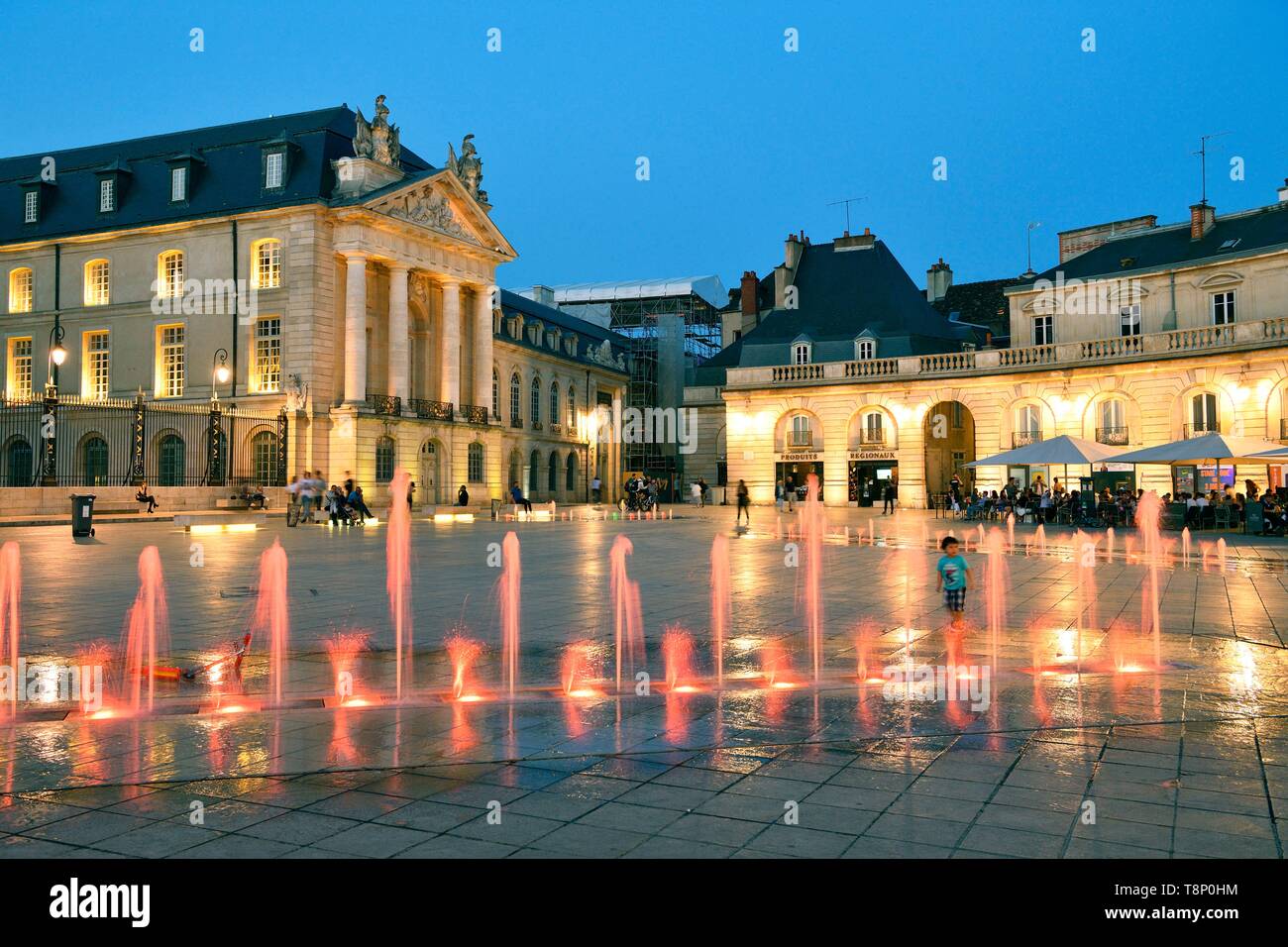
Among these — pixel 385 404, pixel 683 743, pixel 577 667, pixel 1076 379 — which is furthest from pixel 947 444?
pixel 683 743

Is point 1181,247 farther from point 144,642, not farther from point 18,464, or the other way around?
point 18,464

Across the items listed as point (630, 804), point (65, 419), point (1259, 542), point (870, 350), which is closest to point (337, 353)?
point (65, 419)

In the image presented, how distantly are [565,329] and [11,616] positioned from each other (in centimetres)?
5794

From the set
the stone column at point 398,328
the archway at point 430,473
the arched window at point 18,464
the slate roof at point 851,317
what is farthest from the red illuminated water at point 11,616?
the slate roof at point 851,317

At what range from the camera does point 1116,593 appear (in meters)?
13.8

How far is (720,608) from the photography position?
12156 millimetres

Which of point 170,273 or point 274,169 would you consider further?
point 170,273

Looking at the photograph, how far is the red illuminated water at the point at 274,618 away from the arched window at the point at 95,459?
3232cm

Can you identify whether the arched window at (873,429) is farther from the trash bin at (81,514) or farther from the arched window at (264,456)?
the trash bin at (81,514)

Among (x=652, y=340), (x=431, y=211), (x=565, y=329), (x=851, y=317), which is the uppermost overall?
(x=431, y=211)

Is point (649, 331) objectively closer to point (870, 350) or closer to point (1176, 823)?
point (870, 350)

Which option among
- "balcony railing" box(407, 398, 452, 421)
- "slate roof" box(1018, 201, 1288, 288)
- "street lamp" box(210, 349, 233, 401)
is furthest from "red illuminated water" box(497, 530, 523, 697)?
"slate roof" box(1018, 201, 1288, 288)

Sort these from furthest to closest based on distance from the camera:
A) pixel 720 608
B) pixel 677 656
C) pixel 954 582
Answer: pixel 720 608, pixel 954 582, pixel 677 656
